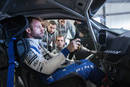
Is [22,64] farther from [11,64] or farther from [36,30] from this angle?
[36,30]

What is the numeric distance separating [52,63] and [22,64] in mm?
228

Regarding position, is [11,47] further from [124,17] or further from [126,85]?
[124,17]

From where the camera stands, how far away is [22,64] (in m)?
1.36

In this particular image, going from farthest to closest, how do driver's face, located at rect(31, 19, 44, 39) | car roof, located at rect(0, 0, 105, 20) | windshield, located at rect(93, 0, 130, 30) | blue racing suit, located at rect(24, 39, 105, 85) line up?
1. windshield, located at rect(93, 0, 130, 30)
2. car roof, located at rect(0, 0, 105, 20)
3. driver's face, located at rect(31, 19, 44, 39)
4. blue racing suit, located at rect(24, 39, 105, 85)

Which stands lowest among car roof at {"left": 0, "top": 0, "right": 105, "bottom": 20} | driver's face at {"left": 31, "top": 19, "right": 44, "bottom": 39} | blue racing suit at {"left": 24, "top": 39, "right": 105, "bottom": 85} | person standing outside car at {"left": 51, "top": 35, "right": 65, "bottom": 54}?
person standing outside car at {"left": 51, "top": 35, "right": 65, "bottom": 54}

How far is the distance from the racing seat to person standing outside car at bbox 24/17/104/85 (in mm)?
40

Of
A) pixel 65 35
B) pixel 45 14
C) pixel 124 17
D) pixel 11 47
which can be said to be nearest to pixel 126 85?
pixel 11 47

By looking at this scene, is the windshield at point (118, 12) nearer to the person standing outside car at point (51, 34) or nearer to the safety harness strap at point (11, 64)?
the person standing outside car at point (51, 34)

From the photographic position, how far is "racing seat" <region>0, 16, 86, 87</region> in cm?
135

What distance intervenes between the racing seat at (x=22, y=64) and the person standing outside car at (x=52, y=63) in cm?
4

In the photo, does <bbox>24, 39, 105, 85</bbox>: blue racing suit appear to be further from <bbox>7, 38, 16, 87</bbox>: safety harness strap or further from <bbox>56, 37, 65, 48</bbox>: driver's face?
<bbox>56, 37, 65, 48</bbox>: driver's face

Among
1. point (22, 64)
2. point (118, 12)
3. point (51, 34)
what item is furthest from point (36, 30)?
point (118, 12)

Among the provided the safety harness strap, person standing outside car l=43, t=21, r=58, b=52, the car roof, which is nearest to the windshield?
person standing outside car l=43, t=21, r=58, b=52

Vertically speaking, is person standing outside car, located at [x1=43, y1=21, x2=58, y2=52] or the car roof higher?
the car roof
